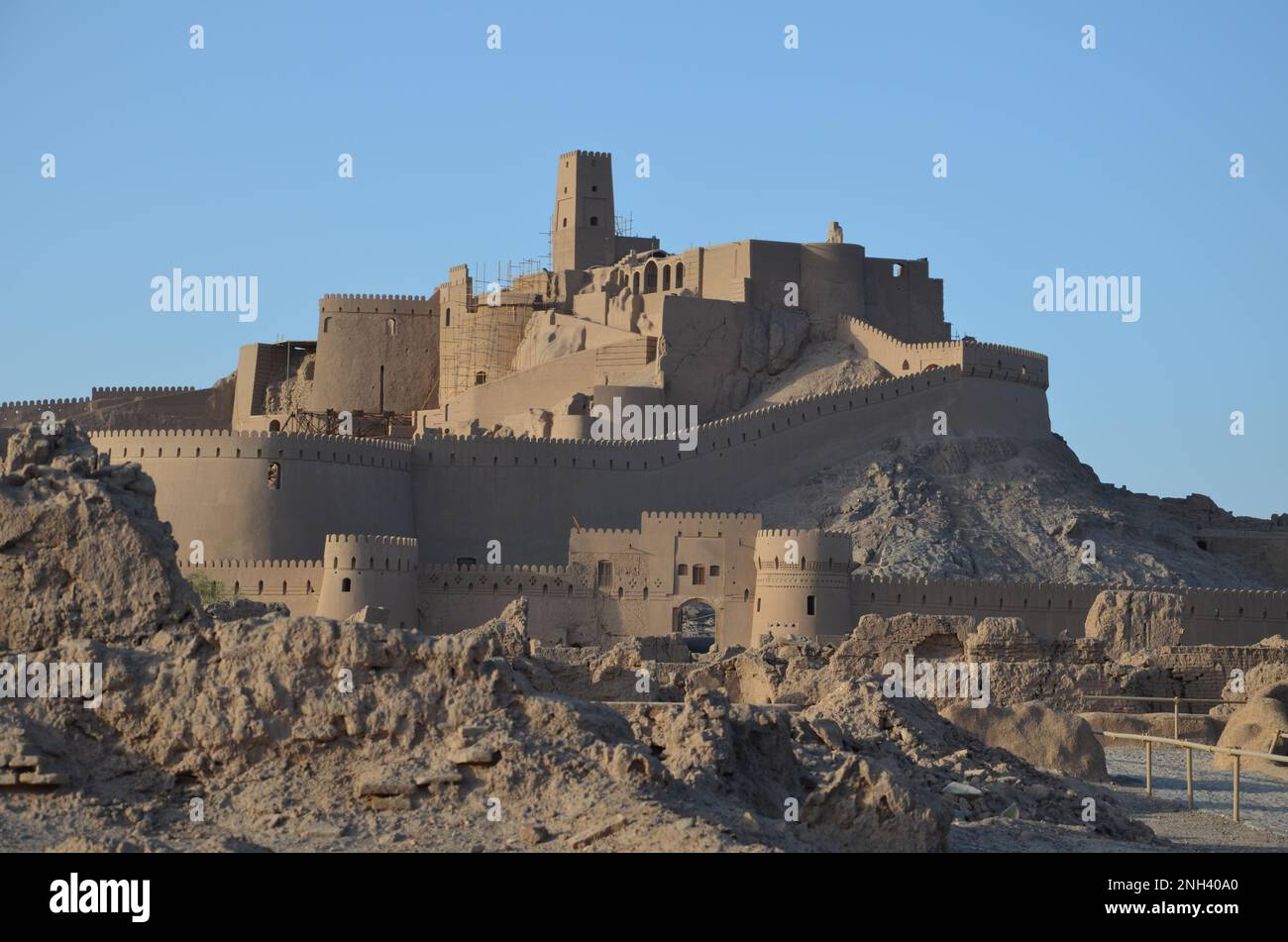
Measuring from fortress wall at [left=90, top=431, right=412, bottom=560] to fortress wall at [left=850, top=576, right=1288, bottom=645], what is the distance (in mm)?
10301

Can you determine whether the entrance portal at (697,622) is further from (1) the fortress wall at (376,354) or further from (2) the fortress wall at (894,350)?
(1) the fortress wall at (376,354)

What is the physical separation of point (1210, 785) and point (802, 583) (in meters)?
18.5

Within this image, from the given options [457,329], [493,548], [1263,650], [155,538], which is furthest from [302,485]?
[155,538]

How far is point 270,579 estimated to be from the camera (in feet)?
126

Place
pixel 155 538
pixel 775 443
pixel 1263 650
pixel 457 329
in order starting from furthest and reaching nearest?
1. pixel 457 329
2. pixel 775 443
3. pixel 1263 650
4. pixel 155 538

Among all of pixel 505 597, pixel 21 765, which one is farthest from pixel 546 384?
pixel 21 765

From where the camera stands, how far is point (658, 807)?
10062 mm

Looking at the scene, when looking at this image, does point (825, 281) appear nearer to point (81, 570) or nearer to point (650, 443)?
point (650, 443)

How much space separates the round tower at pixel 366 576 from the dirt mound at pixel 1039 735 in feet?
64.0

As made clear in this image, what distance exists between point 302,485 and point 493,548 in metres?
3.96

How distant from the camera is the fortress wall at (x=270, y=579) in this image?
38062 millimetres

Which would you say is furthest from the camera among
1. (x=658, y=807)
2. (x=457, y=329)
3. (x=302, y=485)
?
(x=457, y=329)

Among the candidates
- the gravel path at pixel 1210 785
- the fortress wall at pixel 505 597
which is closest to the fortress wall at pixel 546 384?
the fortress wall at pixel 505 597
